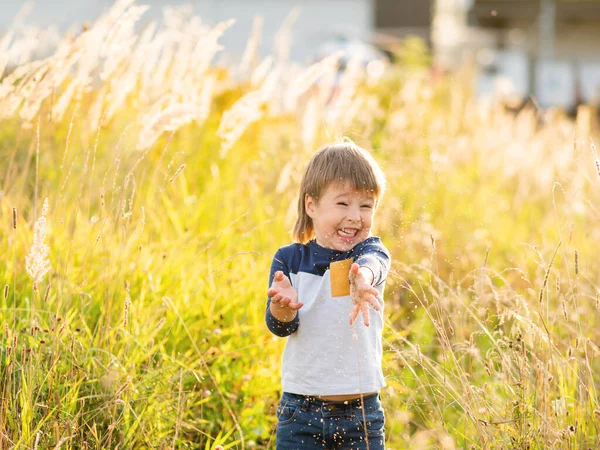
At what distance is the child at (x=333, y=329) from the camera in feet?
9.16

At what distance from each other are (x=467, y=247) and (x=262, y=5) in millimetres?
21311

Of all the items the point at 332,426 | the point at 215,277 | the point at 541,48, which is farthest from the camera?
the point at 541,48

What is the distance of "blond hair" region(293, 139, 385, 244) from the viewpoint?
287cm

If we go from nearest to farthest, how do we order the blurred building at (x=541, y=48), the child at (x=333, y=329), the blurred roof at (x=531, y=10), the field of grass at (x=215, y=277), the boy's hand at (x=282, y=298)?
the boy's hand at (x=282, y=298), the child at (x=333, y=329), the field of grass at (x=215, y=277), the blurred building at (x=541, y=48), the blurred roof at (x=531, y=10)

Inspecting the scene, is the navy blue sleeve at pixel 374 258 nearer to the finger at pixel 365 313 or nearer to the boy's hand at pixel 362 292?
the boy's hand at pixel 362 292

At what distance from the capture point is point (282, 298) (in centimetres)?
266

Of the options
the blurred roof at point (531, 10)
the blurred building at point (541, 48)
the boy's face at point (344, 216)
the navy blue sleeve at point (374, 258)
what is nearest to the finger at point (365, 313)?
the navy blue sleeve at point (374, 258)

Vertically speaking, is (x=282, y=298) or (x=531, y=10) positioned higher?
(x=531, y=10)

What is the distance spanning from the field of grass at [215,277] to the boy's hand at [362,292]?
44cm

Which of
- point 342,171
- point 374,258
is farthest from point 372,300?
point 342,171

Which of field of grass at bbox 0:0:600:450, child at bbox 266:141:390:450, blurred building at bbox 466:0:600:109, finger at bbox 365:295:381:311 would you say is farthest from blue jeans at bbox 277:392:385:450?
blurred building at bbox 466:0:600:109

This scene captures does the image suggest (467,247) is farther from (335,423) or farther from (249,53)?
(335,423)

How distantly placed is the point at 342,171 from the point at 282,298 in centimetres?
48

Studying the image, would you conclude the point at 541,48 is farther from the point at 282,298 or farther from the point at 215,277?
the point at 282,298
